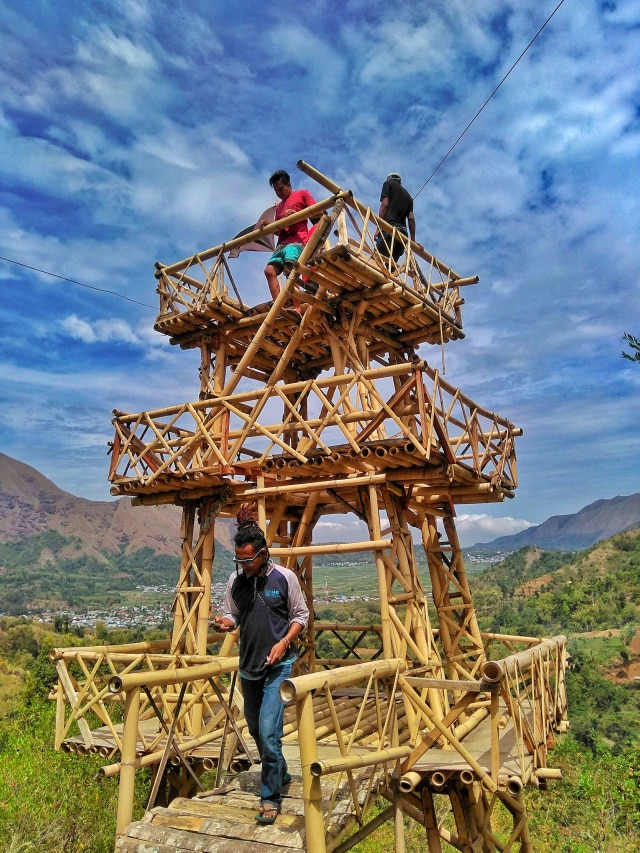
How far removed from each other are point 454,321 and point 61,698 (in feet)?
29.6

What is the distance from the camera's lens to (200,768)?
7.57 metres

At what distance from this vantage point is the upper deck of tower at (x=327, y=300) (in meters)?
9.18

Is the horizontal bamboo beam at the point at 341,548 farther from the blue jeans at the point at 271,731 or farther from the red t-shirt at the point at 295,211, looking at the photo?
the red t-shirt at the point at 295,211

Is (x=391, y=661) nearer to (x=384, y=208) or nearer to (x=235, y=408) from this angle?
(x=235, y=408)

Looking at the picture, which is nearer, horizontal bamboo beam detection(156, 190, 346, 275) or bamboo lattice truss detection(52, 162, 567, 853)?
bamboo lattice truss detection(52, 162, 567, 853)

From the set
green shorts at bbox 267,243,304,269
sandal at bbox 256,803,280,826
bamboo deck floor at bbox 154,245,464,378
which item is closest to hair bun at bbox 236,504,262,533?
sandal at bbox 256,803,280,826

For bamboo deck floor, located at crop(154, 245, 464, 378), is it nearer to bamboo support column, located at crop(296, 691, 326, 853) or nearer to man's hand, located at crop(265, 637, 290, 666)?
man's hand, located at crop(265, 637, 290, 666)

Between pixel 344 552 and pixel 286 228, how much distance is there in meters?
5.93

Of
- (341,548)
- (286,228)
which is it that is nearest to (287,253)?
(286,228)

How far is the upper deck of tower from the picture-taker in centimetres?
918

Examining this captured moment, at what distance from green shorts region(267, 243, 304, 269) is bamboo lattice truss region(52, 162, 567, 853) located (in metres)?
0.52

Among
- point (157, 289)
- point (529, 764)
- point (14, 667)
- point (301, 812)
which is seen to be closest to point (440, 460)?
point (529, 764)

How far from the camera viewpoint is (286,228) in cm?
1076

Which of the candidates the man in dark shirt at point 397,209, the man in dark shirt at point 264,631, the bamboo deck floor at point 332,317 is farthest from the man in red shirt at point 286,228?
the man in dark shirt at point 264,631
